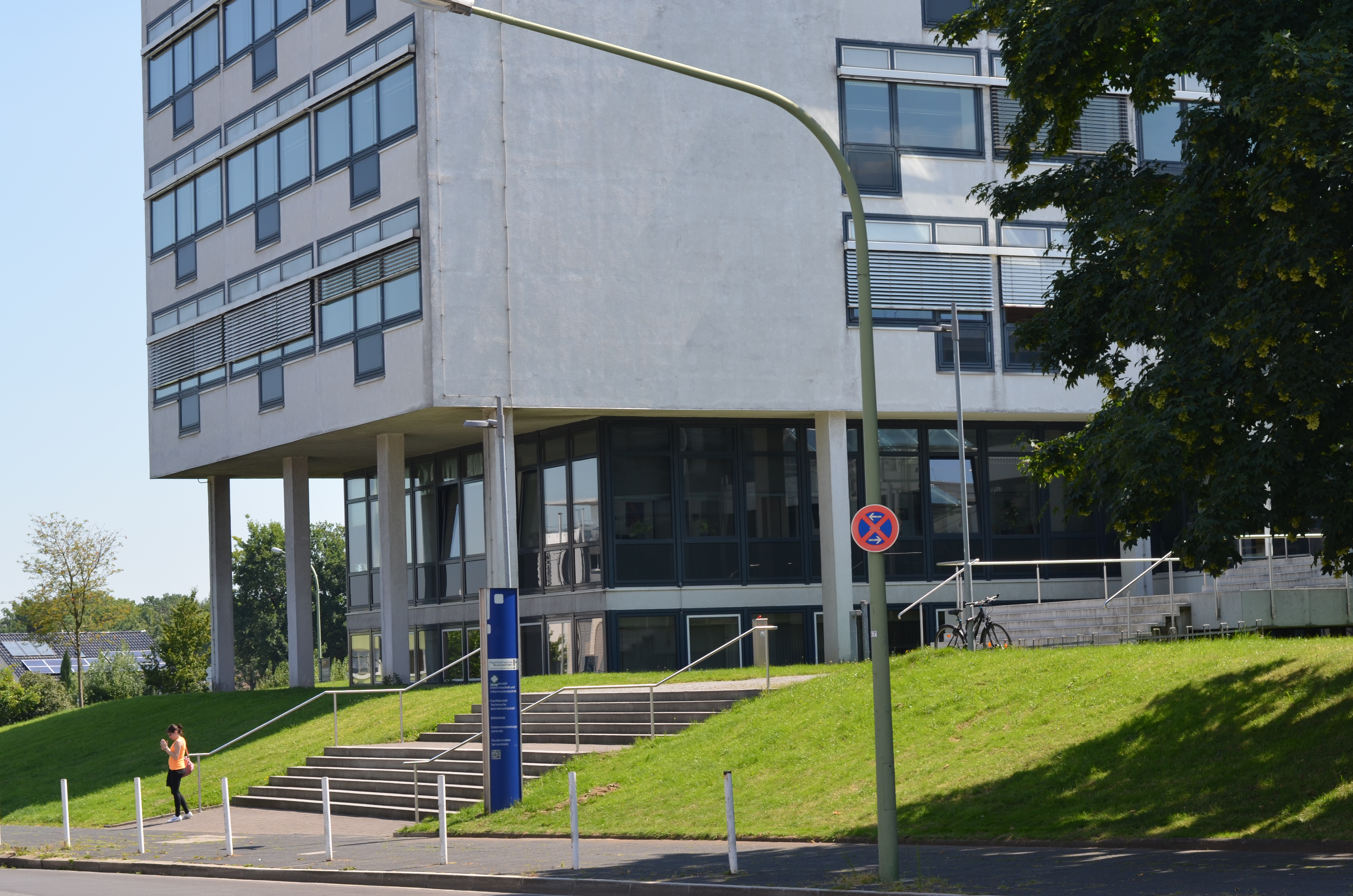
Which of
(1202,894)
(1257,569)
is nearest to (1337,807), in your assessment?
(1202,894)

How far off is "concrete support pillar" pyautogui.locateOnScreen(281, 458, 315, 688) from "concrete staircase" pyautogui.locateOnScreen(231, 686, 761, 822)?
11850mm

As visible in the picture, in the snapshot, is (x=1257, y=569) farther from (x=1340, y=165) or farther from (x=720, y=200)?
(x=1340, y=165)

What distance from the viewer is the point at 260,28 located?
40.3 meters

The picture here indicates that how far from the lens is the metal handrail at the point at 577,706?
23.7m

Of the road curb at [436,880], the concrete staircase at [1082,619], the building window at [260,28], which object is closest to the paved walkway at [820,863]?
the road curb at [436,880]

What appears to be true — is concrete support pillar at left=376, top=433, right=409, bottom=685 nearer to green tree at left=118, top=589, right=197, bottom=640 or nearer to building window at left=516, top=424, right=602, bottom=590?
building window at left=516, top=424, right=602, bottom=590

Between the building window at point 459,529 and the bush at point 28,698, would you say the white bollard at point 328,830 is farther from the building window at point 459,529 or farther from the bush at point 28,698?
the bush at point 28,698

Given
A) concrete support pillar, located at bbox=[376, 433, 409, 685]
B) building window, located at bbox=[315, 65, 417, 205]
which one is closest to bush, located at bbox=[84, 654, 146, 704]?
concrete support pillar, located at bbox=[376, 433, 409, 685]

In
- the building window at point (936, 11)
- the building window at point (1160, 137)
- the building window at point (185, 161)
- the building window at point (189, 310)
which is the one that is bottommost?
the building window at point (189, 310)

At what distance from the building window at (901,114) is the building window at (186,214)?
16.7 meters

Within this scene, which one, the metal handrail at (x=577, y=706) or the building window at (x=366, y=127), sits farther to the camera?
the building window at (x=366, y=127)

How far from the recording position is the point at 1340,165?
12.8 meters

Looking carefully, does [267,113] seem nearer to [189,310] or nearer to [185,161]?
[185,161]

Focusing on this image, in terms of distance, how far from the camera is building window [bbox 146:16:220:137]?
4259cm
